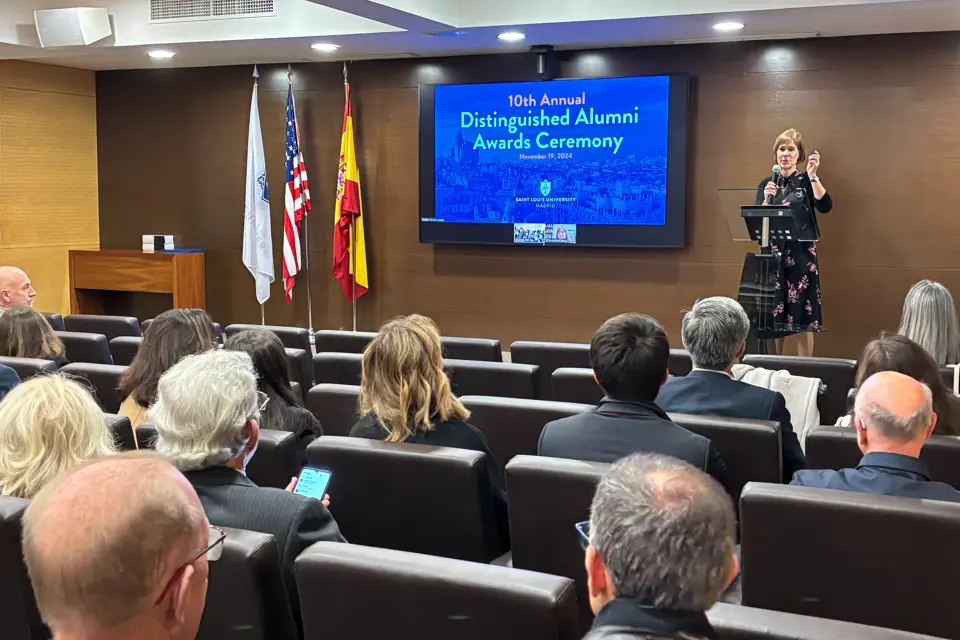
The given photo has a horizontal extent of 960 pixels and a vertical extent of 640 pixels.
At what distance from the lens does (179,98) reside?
29.2ft

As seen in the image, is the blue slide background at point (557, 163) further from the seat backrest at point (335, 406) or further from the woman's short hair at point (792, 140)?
the seat backrest at point (335, 406)

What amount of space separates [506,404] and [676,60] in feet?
16.1

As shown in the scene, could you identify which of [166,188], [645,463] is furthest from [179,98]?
[645,463]

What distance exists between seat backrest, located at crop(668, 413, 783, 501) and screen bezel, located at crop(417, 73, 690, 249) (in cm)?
466

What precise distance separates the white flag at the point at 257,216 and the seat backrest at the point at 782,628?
7.47 meters

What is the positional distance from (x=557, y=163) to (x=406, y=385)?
4964mm

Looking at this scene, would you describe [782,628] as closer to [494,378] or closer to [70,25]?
[494,378]

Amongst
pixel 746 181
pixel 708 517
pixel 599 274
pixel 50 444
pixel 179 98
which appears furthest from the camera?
pixel 179 98

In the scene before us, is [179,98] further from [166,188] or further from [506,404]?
[506,404]

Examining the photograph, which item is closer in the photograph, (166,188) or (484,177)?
(484,177)

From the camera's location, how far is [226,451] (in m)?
2.11

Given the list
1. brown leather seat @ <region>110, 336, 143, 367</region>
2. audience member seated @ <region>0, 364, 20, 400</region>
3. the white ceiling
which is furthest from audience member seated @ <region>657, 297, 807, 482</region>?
the white ceiling

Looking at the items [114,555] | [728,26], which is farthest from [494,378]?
[728,26]

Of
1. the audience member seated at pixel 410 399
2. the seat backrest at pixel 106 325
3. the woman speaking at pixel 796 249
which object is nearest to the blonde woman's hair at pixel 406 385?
the audience member seated at pixel 410 399
